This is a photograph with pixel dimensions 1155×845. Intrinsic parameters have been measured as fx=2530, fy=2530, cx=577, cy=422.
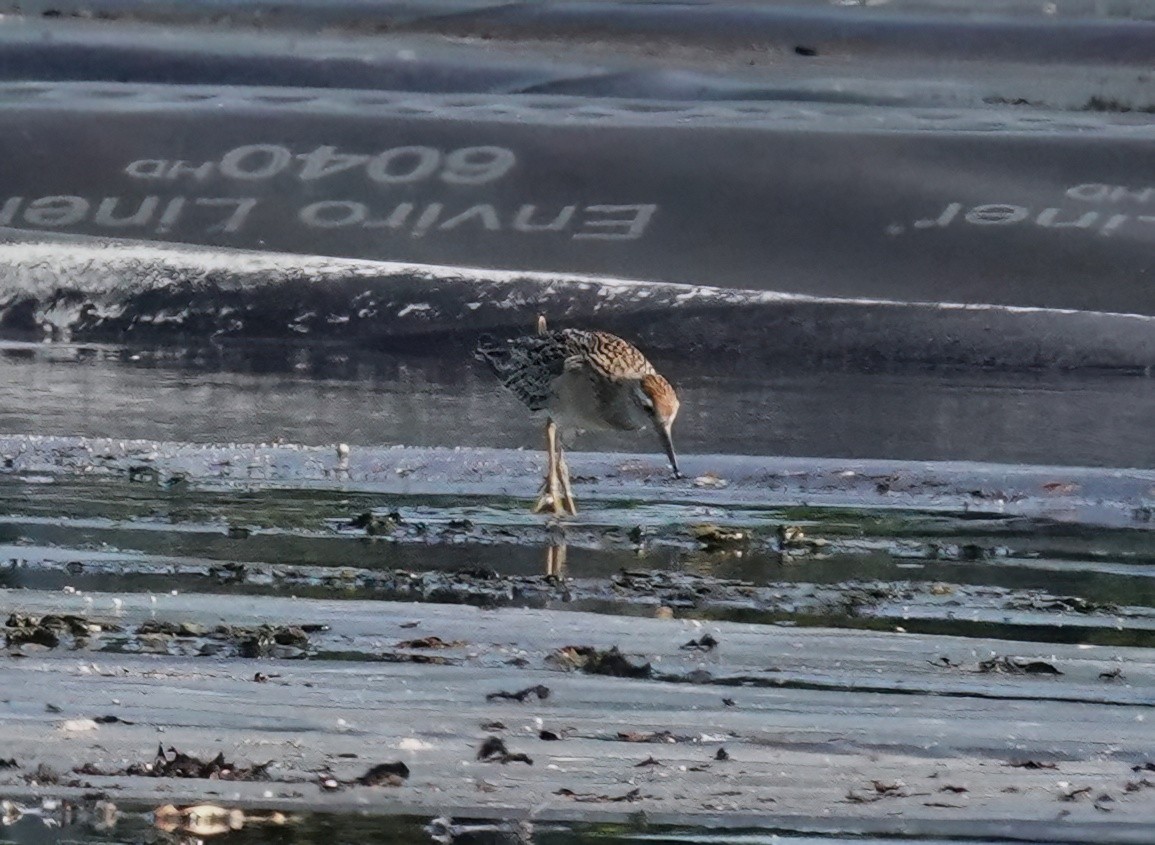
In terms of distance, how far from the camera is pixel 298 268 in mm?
16609

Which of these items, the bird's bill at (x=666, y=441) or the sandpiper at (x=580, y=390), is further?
the sandpiper at (x=580, y=390)

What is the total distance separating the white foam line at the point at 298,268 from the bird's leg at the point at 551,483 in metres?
6.94

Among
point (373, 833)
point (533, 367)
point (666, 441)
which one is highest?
point (533, 367)

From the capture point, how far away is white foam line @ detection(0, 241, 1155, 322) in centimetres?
1636

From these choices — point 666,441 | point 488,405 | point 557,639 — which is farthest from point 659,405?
point 488,405

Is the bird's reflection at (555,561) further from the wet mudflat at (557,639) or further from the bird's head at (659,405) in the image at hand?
the bird's head at (659,405)

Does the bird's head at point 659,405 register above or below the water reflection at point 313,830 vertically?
above

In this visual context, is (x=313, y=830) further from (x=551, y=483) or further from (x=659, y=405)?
(x=659, y=405)

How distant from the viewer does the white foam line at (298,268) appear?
16.4 metres

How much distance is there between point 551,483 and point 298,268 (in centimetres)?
794

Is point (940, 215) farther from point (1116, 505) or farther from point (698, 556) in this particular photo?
point (698, 556)

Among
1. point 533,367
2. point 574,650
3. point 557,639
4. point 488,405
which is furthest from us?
point 488,405

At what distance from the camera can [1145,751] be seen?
482 centimetres

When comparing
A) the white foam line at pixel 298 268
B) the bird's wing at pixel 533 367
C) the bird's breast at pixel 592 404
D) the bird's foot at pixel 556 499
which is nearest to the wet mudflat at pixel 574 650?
the bird's foot at pixel 556 499
